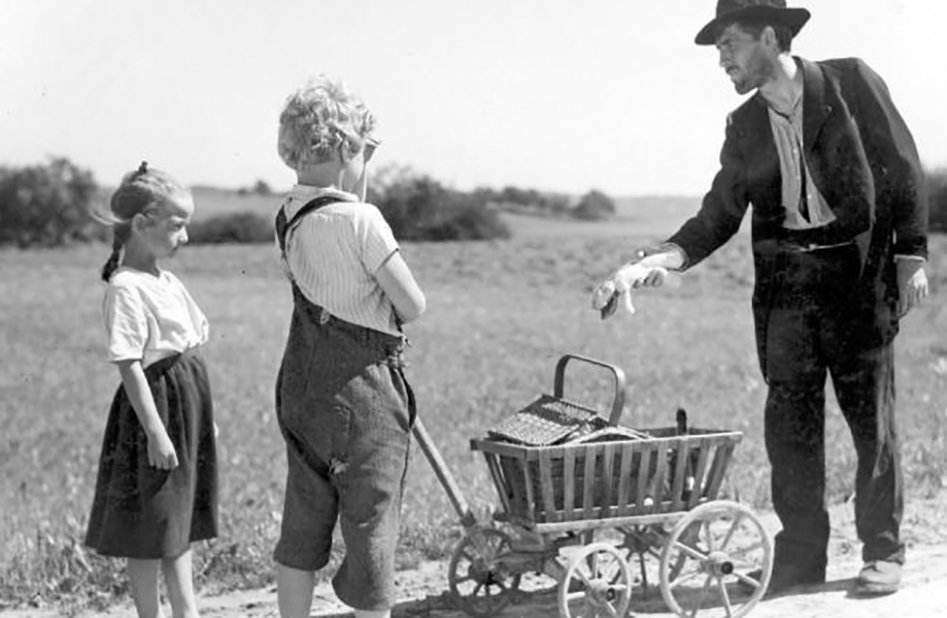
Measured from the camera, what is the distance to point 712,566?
534 centimetres

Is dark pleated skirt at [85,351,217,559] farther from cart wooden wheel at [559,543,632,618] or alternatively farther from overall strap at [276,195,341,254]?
cart wooden wheel at [559,543,632,618]

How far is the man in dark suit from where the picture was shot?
18.7 ft

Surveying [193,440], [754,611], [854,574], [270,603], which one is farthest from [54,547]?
[854,574]

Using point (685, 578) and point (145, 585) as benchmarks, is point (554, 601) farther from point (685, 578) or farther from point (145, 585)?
point (145, 585)

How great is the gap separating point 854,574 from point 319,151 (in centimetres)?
285

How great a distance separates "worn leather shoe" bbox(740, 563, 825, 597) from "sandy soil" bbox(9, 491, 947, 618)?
0.05 metres

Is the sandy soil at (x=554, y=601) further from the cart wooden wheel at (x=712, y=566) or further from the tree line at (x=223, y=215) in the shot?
the tree line at (x=223, y=215)

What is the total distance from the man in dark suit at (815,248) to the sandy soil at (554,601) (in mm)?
115

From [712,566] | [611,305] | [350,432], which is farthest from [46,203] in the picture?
[350,432]

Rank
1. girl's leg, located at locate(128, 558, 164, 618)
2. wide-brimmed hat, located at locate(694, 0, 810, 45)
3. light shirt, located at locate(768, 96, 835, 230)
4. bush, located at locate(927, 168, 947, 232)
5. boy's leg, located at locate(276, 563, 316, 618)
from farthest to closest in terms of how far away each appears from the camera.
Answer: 1. bush, located at locate(927, 168, 947, 232)
2. light shirt, located at locate(768, 96, 835, 230)
3. wide-brimmed hat, located at locate(694, 0, 810, 45)
4. girl's leg, located at locate(128, 558, 164, 618)
5. boy's leg, located at locate(276, 563, 316, 618)

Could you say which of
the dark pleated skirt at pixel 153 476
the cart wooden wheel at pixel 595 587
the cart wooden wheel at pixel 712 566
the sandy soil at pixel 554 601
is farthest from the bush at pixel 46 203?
the cart wooden wheel at pixel 595 587

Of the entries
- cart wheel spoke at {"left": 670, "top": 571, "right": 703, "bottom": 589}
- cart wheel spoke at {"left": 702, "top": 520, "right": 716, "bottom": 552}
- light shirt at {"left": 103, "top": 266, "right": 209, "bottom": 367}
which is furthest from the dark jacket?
light shirt at {"left": 103, "top": 266, "right": 209, "bottom": 367}

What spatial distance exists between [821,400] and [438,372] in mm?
6558

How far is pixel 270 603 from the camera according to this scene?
18.9 feet
